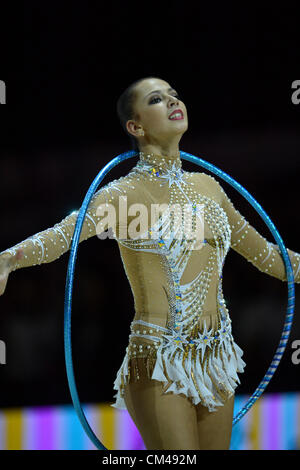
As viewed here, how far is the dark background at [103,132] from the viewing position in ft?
12.0

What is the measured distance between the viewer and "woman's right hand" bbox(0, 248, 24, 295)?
1858mm

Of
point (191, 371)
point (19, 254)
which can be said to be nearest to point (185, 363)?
point (191, 371)

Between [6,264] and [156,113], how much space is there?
80 centimetres

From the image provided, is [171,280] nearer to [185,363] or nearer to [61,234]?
→ [185,363]

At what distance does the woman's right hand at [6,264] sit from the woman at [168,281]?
0.15 meters

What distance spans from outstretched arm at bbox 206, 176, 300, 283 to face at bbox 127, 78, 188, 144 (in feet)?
1.04

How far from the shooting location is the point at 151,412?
2.15m

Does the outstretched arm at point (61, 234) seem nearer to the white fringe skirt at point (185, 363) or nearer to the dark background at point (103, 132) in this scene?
the white fringe skirt at point (185, 363)

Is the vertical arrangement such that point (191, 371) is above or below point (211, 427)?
above

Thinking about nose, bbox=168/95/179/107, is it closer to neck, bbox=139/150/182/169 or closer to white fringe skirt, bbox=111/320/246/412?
neck, bbox=139/150/182/169

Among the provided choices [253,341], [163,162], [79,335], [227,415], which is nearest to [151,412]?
[227,415]

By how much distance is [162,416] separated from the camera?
6.98ft

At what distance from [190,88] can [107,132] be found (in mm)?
555

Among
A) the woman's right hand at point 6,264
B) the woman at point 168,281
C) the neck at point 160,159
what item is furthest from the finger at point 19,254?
the neck at point 160,159
